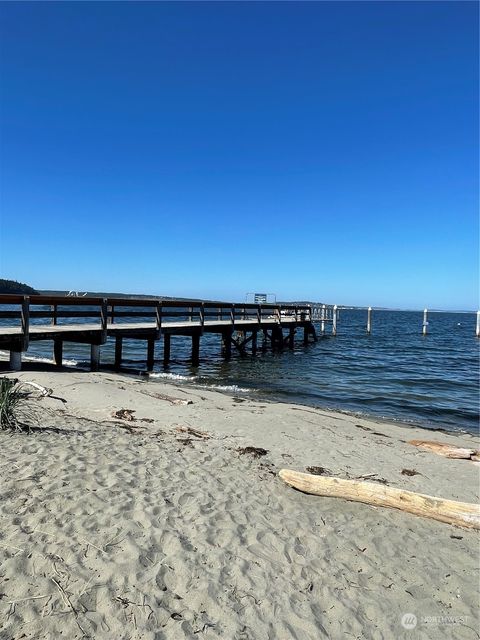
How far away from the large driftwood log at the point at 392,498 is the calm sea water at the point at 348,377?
694 centimetres

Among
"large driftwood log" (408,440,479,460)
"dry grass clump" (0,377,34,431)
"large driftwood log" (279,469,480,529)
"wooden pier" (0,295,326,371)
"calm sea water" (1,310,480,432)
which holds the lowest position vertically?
"calm sea water" (1,310,480,432)

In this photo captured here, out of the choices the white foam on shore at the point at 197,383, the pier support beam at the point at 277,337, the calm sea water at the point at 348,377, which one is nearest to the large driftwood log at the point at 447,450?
the calm sea water at the point at 348,377

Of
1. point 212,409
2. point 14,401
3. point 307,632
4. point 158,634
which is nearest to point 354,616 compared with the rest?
point 307,632

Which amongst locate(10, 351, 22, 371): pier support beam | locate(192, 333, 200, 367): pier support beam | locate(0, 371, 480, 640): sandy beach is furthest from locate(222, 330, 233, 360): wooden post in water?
locate(0, 371, 480, 640): sandy beach

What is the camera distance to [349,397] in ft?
44.8

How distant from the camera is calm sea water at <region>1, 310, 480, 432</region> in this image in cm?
1257

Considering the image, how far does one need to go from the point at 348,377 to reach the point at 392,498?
506 inches

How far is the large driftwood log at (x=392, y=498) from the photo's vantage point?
14.7ft

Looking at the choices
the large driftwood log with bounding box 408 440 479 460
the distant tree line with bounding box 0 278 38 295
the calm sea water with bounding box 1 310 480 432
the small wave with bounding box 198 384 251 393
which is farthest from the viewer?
the distant tree line with bounding box 0 278 38 295

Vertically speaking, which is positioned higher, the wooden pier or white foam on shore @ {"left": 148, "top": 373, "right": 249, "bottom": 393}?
the wooden pier

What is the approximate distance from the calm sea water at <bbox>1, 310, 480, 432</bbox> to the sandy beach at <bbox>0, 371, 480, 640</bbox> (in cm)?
616

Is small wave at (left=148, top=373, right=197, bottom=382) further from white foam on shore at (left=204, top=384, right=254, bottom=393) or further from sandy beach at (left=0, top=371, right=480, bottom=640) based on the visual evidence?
sandy beach at (left=0, top=371, right=480, bottom=640)

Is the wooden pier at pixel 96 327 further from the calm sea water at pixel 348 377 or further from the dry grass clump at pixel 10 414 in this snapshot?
the dry grass clump at pixel 10 414

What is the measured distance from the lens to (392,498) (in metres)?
4.70
